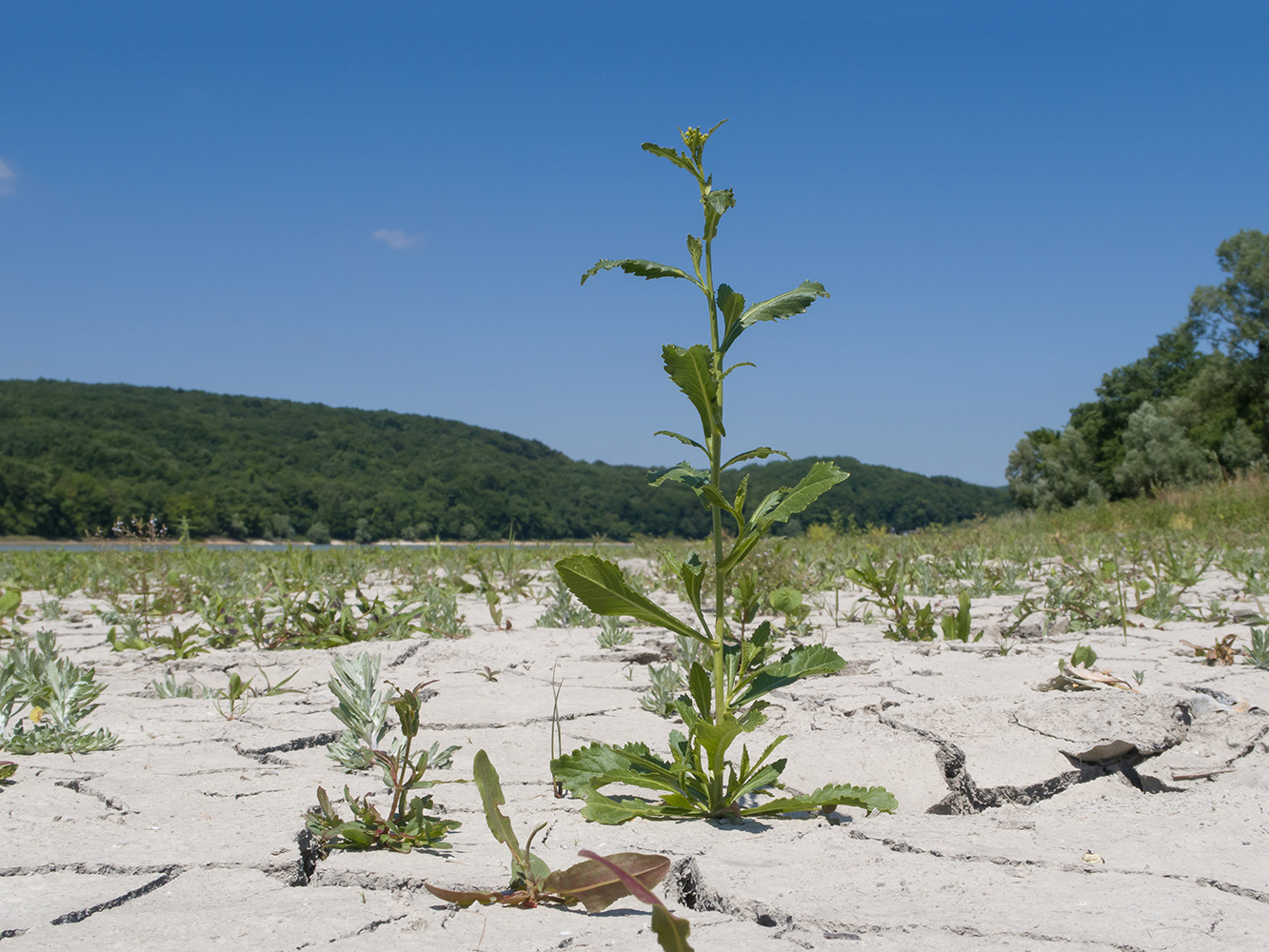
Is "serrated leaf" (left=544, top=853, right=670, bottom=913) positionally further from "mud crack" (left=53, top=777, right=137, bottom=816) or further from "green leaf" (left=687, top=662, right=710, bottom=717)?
"mud crack" (left=53, top=777, right=137, bottom=816)

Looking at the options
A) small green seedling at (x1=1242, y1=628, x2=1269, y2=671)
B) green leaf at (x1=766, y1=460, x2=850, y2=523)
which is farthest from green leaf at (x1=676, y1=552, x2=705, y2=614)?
small green seedling at (x1=1242, y1=628, x2=1269, y2=671)

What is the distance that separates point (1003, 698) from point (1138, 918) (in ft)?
4.72

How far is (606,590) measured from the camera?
5.38ft

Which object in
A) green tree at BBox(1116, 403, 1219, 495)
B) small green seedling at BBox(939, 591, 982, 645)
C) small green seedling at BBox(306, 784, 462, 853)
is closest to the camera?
small green seedling at BBox(306, 784, 462, 853)

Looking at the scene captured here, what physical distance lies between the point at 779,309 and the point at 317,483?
35.0 meters

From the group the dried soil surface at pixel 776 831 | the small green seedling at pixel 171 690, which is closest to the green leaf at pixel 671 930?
the dried soil surface at pixel 776 831

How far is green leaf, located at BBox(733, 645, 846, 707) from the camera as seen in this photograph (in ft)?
5.57

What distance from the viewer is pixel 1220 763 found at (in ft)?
6.59

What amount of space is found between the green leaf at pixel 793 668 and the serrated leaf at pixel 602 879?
0.56m

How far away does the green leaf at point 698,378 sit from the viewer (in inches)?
61.9

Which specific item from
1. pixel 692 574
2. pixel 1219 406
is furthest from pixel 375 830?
pixel 1219 406

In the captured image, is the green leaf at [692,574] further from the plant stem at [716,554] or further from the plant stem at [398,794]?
the plant stem at [398,794]

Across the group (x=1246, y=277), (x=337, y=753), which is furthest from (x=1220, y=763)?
(x=1246, y=277)

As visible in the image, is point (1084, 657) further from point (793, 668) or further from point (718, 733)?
point (718, 733)
